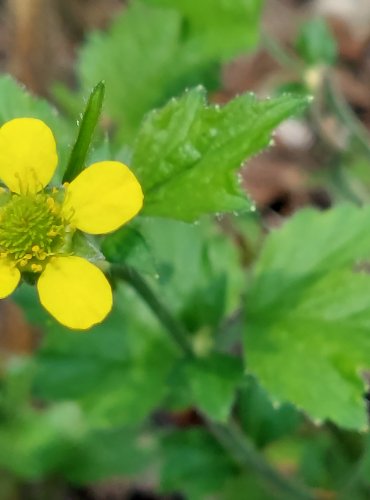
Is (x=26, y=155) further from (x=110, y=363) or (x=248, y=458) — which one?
(x=248, y=458)

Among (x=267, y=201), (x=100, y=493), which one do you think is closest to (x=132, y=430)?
(x=100, y=493)

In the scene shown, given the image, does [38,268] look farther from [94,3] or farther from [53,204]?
[94,3]

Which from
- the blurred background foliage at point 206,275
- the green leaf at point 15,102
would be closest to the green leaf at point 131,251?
the blurred background foliage at point 206,275

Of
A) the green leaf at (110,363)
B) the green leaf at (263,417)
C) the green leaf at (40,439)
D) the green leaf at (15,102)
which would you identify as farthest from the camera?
the green leaf at (40,439)

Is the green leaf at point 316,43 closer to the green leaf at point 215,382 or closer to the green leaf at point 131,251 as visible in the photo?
the green leaf at point 215,382

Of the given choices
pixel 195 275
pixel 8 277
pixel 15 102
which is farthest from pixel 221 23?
pixel 8 277

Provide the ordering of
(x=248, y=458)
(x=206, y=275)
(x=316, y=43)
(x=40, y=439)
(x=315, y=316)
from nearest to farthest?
1. (x=315, y=316)
2. (x=206, y=275)
3. (x=248, y=458)
4. (x=316, y=43)
5. (x=40, y=439)
